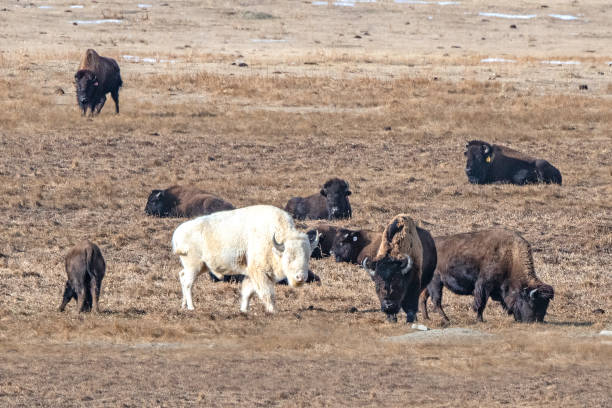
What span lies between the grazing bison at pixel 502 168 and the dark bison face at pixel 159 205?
24.9 ft

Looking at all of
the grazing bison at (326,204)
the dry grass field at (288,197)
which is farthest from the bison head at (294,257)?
the grazing bison at (326,204)

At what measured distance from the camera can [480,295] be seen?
14.1 m

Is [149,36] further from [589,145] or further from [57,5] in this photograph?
[589,145]

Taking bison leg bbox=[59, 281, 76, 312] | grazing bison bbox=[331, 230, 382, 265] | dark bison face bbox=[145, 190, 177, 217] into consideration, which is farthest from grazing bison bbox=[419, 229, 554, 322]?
dark bison face bbox=[145, 190, 177, 217]

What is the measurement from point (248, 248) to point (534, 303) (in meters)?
3.53

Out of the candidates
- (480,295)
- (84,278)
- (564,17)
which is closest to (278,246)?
(84,278)

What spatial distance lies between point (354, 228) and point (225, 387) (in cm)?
1062

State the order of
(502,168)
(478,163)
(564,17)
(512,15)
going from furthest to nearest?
(512,15), (564,17), (502,168), (478,163)

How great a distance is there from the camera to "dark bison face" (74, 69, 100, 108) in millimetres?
32469

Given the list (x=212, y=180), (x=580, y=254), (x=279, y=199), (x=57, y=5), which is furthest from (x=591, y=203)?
(x=57, y=5)

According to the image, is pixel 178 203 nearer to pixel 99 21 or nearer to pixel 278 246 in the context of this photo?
pixel 278 246

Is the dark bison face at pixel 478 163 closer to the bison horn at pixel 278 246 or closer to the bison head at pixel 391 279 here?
the bison head at pixel 391 279

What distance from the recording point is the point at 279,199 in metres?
22.9

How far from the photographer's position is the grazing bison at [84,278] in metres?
13.9
